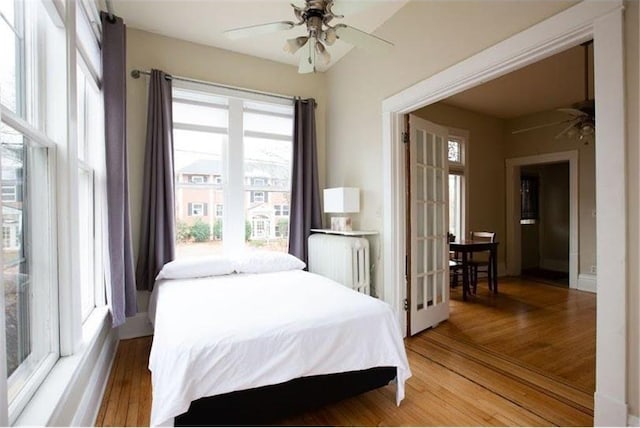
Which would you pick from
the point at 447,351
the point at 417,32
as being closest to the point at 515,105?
the point at 417,32

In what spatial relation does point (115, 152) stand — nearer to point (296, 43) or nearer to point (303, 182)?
point (296, 43)

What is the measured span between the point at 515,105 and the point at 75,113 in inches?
226

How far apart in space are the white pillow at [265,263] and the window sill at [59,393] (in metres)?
1.28

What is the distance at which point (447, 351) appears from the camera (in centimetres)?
275

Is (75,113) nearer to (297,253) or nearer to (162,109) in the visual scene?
(162,109)

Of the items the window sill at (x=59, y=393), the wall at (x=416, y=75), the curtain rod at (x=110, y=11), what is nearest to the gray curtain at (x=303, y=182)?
the wall at (x=416, y=75)

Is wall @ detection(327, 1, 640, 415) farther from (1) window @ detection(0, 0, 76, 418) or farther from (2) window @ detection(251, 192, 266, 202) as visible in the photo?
(1) window @ detection(0, 0, 76, 418)

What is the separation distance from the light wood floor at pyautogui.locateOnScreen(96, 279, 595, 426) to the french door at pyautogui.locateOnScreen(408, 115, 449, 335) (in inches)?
10.0

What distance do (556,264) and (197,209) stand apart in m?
7.32

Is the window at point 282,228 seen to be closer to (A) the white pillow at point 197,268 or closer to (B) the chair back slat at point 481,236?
(A) the white pillow at point 197,268

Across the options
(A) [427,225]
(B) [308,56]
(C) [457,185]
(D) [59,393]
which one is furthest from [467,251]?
(D) [59,393]

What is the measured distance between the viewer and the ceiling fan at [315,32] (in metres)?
1.76

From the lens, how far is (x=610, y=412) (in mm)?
1544

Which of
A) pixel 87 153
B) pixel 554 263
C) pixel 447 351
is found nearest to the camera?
pixel 87 153
